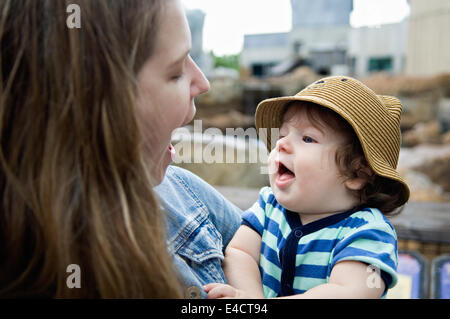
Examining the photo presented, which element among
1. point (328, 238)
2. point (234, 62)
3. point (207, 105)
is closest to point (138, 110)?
point (328, 238)

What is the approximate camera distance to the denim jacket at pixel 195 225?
3.97ft

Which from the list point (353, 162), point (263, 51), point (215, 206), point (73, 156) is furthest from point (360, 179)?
point (263, 51)

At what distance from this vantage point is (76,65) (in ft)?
2.69

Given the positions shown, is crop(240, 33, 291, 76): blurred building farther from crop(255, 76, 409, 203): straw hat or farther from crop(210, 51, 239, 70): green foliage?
crop(255, 76, 409, 203): straw hat

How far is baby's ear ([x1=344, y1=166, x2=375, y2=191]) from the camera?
1302mm

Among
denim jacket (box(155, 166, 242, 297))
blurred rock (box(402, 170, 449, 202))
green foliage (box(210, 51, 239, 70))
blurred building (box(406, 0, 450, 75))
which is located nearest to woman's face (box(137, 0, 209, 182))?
denim jacket (box(155, 166, 242, 297))

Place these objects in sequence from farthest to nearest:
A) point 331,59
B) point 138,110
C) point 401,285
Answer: point 331,59 < point 401,285 < point 138,110

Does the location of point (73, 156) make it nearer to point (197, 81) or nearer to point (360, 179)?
point (197, 81)

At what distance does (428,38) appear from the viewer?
14.9m

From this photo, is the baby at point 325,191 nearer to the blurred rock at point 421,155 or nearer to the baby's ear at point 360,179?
the baby's ear at point 360,179

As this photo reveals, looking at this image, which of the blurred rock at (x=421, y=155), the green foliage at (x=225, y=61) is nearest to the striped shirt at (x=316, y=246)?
the blurred rock at (x=421, y=155)

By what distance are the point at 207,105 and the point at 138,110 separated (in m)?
15.1

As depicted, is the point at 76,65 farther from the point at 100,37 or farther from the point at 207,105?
the point at 207,105

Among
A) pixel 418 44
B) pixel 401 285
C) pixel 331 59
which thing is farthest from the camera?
pixel 331 59
